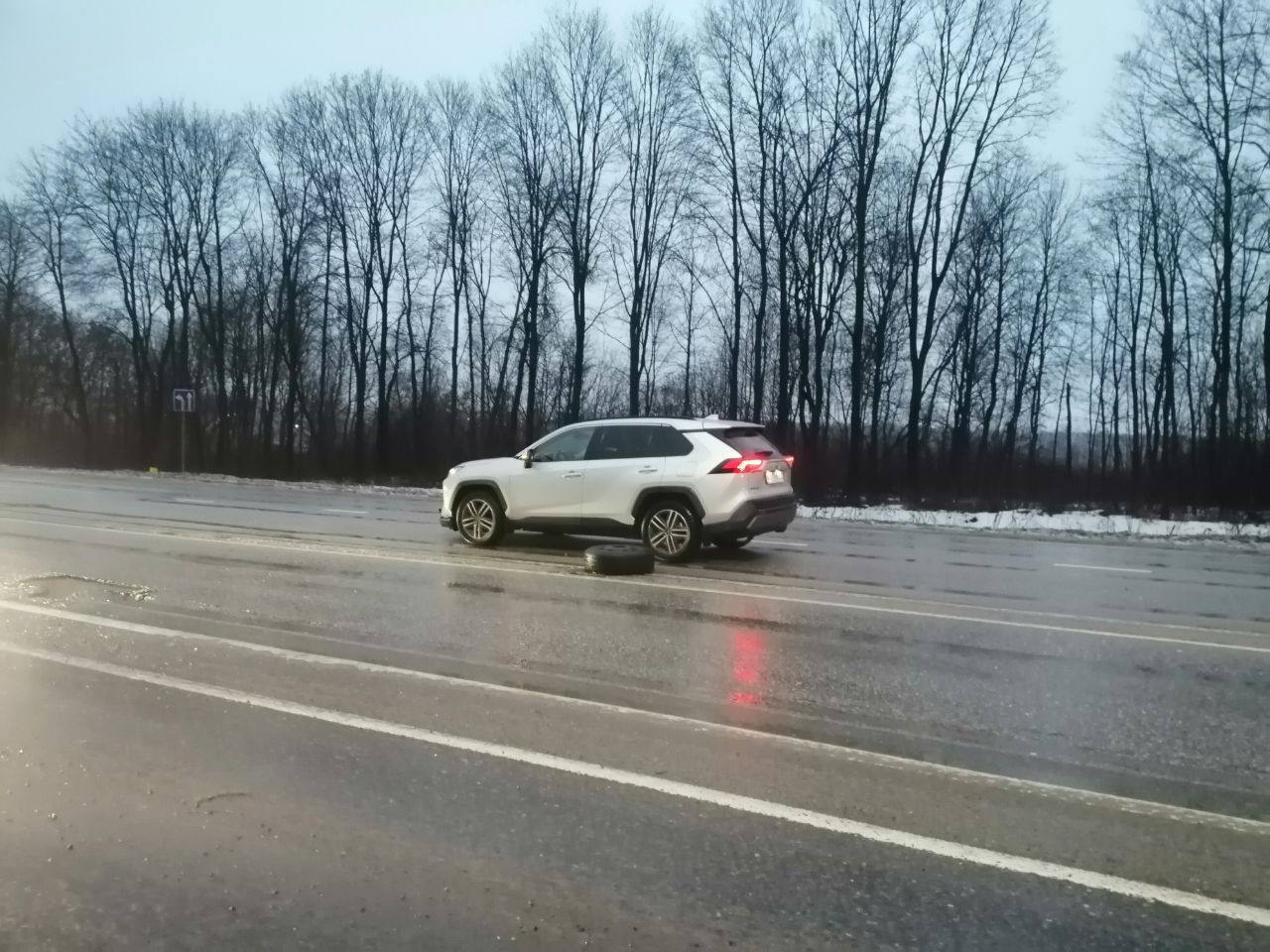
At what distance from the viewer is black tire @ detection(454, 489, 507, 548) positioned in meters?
13.6

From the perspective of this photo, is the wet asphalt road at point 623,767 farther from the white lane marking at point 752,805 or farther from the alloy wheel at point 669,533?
the alloy wheel at point 669,533

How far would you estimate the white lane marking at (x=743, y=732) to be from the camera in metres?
4.61

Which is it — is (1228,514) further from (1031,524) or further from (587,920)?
(587,920)

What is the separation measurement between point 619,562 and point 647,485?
1.30m

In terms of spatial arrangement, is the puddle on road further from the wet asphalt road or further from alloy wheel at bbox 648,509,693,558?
alloy wheel at bbox 648,509,693,558

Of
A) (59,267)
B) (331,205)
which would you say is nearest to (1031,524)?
(331,205)

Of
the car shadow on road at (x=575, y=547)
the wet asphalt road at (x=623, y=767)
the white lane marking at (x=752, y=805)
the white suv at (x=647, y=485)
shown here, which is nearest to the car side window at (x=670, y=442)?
the white suv at (x=647, y=485)

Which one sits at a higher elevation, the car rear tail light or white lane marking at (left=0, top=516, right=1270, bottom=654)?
the car rear tail light

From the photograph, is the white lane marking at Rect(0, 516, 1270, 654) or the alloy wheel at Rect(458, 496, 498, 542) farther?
the alloy wheel at Rect(458, 496, 498, 542)

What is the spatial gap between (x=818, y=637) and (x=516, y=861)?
481 centimetres

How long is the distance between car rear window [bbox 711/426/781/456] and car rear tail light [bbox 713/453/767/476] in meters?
0.13

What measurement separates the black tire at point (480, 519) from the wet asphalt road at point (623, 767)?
123 inches

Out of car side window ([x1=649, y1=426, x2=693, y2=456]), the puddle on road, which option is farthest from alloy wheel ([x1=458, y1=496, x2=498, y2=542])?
the puddle on road

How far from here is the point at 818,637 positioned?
8.32m
